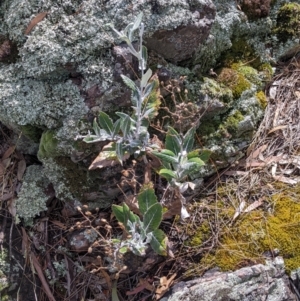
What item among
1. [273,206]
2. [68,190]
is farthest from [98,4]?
[273,206]

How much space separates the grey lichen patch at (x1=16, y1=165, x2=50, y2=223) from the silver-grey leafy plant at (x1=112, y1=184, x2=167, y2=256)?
0.65 m

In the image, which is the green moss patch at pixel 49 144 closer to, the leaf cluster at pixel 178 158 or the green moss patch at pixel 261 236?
the leaf cluster at pixel 178 158

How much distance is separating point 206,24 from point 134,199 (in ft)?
3.62

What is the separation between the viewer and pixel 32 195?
2.63 meters

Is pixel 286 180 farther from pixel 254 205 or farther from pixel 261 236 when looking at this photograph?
pixel 261 236

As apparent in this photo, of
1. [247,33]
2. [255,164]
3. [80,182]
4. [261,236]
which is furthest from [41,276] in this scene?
[247,33]

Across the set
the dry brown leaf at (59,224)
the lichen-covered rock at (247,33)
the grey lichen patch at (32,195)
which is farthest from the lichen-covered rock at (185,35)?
the dry brown leaf at (59,224)

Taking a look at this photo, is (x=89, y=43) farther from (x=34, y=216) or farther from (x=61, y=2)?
(x=34, y=216)

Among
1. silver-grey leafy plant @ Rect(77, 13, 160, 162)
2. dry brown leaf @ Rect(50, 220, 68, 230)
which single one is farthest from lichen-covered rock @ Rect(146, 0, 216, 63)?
dry brown leaf @ Rect(50, 220, 68, 230)

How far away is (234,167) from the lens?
2646 millimetres

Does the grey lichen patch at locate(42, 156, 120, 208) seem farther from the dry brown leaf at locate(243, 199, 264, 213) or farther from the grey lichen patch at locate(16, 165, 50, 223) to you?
the dry brown leaf at locate(243, 199, 264, 213)

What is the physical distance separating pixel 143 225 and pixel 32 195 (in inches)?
32.4

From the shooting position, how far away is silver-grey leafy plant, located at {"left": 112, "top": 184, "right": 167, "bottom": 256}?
2.16 meters

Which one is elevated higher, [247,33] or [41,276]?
[247,33]
